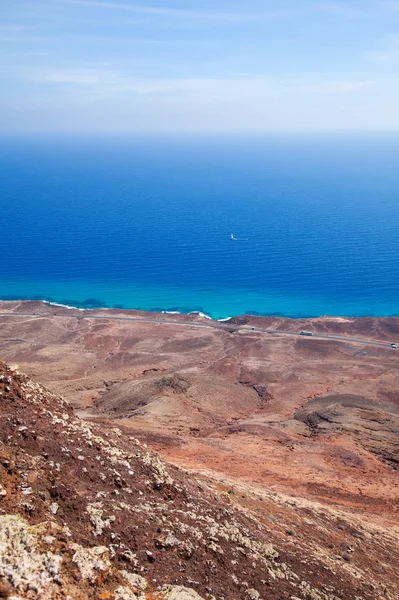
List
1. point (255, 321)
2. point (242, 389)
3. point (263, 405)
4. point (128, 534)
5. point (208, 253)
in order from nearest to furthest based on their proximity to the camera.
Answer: point (128, 534), point (263, 405), point (242, 389), point (255, 321), point (208, 253)

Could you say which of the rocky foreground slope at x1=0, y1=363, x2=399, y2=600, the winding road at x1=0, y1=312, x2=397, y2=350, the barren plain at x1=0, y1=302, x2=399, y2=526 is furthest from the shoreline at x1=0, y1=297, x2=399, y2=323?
the rocky foreground slope at x1=0, y1=363, x2=399, y2=600

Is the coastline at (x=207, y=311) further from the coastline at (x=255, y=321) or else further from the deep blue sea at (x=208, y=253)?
the coastline at (x=255, y=321)

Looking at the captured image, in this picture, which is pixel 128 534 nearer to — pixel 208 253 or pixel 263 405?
pixel 263 405

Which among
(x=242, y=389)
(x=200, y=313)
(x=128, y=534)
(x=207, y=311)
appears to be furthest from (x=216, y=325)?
(x=128, y=534)

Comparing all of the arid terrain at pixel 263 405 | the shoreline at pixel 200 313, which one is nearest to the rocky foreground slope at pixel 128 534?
the arid terrain at pixel 263 405

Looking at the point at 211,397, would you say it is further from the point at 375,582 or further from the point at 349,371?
the point at 375,582

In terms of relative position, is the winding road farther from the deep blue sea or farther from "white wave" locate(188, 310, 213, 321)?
the deep blue sea

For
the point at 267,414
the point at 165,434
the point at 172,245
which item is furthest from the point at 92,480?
the point at 172,245
